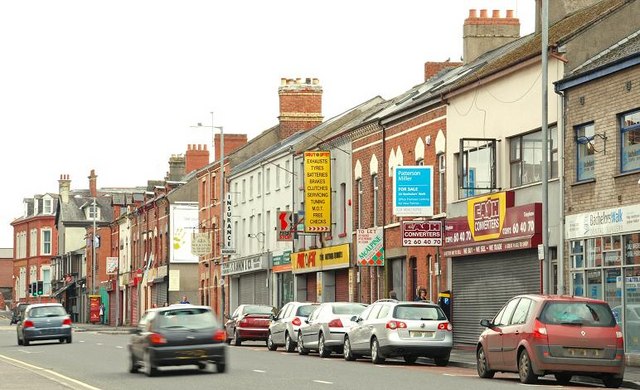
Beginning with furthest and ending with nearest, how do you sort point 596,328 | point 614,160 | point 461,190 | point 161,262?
point 161,262, point 461,190, point 614,160, point 596,328

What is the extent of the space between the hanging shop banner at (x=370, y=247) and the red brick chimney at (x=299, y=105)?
25.6 m

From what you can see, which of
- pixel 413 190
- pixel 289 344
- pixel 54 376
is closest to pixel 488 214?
pixel 413 190

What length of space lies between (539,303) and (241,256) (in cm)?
4876

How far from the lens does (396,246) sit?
47.5 meters

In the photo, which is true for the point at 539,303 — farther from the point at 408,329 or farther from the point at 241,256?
the point at 241,256

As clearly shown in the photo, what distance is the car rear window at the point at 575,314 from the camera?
2386 cm

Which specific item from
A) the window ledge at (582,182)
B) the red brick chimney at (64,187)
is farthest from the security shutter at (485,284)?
the red brick chimney at (64,187)

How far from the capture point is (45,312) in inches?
2018

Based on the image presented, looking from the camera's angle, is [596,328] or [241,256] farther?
[241,256]

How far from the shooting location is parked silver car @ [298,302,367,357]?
120 feet

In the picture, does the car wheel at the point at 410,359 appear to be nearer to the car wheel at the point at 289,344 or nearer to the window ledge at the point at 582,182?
the window ledge at the point at 582,182

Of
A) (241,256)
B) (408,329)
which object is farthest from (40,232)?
(408,329)

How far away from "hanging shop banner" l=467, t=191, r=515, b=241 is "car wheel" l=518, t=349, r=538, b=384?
13.2 m

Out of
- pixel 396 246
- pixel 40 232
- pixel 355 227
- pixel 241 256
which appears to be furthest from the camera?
pixel 40 232
